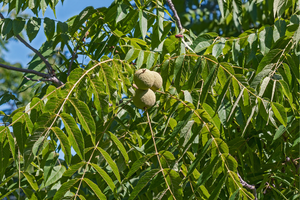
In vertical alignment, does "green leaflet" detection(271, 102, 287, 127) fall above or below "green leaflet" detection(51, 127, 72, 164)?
below

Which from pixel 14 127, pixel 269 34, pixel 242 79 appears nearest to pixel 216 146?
pixel 242 79

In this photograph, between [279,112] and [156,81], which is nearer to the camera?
[279,112]

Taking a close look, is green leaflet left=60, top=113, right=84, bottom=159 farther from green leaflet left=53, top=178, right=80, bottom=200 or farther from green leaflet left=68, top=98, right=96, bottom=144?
green leaflet left=53, top=178, right=80, bottom=200

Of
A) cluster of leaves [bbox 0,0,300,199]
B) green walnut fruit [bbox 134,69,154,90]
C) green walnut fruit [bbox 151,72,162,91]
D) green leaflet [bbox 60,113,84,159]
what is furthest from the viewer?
green walnut fruit [bbox 151,72,162,91]

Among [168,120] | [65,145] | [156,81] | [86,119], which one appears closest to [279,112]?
[168,120]

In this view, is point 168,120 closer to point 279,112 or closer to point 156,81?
point 156,81

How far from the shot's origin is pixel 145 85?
190cm

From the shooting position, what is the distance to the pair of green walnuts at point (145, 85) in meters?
1.90

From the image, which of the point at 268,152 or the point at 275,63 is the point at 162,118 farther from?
the point at 268,152

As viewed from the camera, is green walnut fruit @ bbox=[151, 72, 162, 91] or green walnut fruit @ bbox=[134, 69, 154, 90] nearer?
green walnut fruit @ bbox=[134, 69, 154, 90]

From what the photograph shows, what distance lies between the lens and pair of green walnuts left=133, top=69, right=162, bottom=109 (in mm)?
1898

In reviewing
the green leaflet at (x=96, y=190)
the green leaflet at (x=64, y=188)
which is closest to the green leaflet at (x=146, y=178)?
the green leaflet at (x=96, y=190)

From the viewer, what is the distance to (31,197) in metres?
2.05

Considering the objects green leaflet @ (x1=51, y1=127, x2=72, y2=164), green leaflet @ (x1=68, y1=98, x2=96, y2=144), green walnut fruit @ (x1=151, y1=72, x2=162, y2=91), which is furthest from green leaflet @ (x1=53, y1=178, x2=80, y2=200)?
green walnut fruit @ (x1=151, y1=72, x2=162, y2=91)
